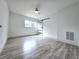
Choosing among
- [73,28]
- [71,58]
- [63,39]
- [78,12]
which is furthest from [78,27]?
[71,58]

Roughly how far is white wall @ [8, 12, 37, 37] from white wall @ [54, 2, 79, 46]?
3.71m

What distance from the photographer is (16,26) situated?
647 cm

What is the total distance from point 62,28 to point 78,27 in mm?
1067

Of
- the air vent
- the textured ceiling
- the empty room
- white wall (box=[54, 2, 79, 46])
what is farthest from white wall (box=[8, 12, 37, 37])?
the air vent

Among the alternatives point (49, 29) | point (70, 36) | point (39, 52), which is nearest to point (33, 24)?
point (49, 29)

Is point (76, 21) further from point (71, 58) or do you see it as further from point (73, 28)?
point (71, 58)

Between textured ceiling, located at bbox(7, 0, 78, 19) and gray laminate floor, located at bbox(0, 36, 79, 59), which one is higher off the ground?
textured ceiling, located at bbox(7, 0, 78, 19)

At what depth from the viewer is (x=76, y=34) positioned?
387cm

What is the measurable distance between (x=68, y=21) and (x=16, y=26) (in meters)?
4.57

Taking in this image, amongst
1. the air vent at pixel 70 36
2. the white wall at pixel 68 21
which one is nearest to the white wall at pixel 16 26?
the white wall at pixel 68 21

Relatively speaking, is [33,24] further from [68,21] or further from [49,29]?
[68,21]

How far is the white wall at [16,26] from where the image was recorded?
6.07 metres

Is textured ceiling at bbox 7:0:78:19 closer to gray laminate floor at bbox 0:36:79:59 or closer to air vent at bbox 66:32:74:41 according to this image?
air vent at bbox 66:32:74:41

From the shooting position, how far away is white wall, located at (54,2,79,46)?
3856mm
